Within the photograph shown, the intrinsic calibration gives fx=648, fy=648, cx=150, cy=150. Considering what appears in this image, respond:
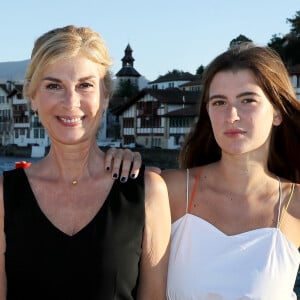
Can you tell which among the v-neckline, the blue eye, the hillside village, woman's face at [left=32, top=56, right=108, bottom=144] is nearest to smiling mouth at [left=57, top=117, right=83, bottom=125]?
woman's face at [left=32, top=56, right=108, bottom=144]

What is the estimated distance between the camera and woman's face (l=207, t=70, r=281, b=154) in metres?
2.95

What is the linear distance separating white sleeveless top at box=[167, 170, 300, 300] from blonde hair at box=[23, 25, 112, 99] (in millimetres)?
916

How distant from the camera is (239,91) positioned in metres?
2.99

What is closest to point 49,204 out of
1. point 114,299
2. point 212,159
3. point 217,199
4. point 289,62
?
point 114,299

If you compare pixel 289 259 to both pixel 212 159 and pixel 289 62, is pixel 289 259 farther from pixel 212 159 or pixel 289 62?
pixel 289 62

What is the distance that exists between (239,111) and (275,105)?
0.99 ft

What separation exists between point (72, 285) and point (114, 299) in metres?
0.18

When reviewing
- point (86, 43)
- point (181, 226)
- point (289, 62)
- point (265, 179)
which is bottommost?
point (181, 226)

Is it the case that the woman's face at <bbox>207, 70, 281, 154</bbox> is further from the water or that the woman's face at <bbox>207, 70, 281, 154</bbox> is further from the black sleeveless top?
the water

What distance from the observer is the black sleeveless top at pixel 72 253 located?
8.42 ft

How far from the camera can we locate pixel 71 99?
2570mm

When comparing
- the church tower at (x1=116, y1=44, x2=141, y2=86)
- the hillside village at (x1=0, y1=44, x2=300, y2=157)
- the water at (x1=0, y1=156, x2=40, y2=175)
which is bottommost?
the water at (x1=0, y1=156, x2=40, y2=175)

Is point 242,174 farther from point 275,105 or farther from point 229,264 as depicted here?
point 229,264

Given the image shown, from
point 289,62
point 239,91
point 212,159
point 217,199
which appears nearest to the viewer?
point 239,91
